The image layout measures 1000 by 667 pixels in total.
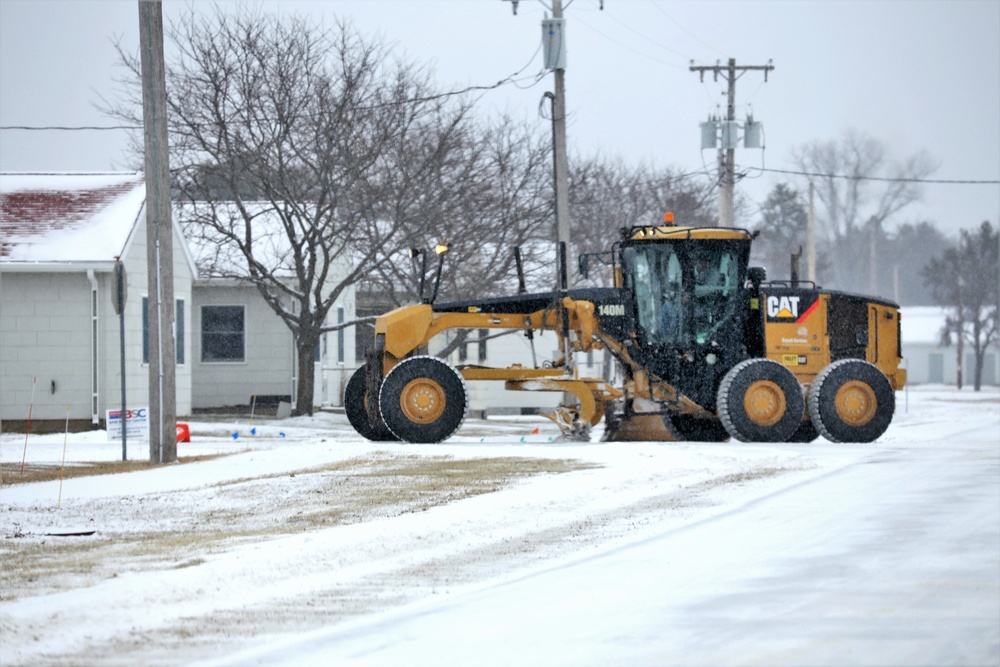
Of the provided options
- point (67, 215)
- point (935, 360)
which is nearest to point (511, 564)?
Answer: point (67, 215)

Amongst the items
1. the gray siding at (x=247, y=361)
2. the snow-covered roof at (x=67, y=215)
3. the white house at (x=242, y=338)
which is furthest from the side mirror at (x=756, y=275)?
the gray siding at (x=247, y=361)

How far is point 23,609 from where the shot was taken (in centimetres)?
757

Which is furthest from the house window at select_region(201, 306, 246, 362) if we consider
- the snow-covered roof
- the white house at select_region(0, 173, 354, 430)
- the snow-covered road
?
the snow-covered road

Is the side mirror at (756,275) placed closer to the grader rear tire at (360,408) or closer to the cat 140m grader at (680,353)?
the cat 140m grader at (680,353)

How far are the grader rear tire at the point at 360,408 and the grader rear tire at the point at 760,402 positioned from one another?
4945mm

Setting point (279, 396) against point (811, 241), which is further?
point (811, 241)

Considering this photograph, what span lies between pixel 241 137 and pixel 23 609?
2357cm

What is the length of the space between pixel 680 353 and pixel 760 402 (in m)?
1.46

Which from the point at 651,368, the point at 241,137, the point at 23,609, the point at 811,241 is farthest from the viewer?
the point at 811,241

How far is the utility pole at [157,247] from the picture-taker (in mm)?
17922

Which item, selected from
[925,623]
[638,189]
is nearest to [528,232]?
[638,189]

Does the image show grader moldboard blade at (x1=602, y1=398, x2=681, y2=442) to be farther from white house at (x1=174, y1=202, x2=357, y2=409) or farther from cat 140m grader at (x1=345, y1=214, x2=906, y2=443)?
white house at (x1=174, y1=202, x2=357, y2=409)

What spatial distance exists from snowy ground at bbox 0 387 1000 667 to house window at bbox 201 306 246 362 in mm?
18247

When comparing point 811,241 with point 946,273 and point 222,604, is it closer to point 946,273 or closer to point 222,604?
point 946,273
